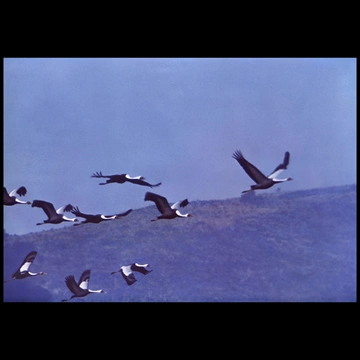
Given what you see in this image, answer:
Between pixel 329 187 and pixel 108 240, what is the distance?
1.72 meters

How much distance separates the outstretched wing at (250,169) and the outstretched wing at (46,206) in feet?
4.73

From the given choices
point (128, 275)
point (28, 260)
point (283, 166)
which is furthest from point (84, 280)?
point (283, 166)

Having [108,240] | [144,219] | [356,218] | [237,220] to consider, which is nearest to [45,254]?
[108,240]

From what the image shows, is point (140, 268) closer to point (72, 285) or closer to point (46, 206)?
point (72, 285)

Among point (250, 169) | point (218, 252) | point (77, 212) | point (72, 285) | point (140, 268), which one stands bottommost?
point (72, 285)

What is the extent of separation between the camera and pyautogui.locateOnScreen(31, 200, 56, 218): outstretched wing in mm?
4699

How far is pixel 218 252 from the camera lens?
4.66 meters

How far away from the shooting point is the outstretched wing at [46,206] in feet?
15.4

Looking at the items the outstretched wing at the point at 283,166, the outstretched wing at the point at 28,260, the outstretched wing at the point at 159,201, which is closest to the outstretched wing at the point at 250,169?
the outstretched wing at the point at 283,166

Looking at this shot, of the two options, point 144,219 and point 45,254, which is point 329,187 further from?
point 45,254

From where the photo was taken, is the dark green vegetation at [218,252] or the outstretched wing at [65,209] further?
the outstretched wing at [65,209]

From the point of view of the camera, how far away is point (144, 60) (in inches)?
185

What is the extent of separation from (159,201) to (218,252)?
1.94ft

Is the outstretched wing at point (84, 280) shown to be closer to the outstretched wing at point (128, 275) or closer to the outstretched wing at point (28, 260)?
the outstretched wing at point (128, 275)
